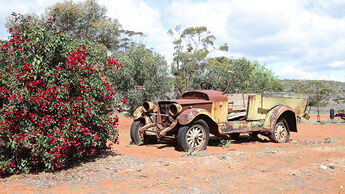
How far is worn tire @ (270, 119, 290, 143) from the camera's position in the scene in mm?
9863

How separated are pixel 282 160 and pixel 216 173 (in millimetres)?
1953

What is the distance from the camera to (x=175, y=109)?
8203 mm

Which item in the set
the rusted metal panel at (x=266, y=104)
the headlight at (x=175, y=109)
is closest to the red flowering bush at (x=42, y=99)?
the headlight at (x=175, y=109)

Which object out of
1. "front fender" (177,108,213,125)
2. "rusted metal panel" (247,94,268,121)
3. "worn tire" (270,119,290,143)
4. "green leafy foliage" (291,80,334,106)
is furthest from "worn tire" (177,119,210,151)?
"green leafy foliage" (291,80,334,106)

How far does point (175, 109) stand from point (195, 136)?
94cm

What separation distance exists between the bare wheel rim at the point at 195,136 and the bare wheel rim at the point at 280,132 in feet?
10.4

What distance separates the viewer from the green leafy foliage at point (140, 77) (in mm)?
15250

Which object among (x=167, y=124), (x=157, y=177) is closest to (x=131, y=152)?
(x=167, y=124)

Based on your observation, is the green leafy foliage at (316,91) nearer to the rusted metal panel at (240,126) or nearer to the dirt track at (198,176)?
the rusted metal panel at (240,126)

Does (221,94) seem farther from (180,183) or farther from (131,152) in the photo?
(180,183)

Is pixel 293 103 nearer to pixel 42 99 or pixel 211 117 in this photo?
pixel 211 117

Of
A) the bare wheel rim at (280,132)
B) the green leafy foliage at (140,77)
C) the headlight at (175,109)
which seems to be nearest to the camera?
the headlight at (175,109)

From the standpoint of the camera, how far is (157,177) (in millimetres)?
5242

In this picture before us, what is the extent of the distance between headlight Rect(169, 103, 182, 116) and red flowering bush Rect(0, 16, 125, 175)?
8.80 feet
